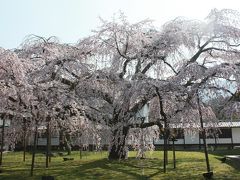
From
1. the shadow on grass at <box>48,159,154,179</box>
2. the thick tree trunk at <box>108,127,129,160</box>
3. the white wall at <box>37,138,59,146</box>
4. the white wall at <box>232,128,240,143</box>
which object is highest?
the white wall at <box>232,128,240,143</box>

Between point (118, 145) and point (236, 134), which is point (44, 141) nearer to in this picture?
point (236, 134)

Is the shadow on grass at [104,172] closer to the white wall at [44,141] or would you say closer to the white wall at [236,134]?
the white wall at [44,141]

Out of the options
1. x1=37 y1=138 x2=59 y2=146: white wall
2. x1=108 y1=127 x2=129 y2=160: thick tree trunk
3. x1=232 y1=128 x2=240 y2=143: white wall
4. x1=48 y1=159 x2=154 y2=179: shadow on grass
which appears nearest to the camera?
x1=48 y1=159 x2=154 y2=179: shadow on grass

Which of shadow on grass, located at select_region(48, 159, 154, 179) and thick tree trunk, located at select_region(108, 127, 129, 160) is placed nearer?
shadow on grass, located at select_region(48, 159, 154, 179)

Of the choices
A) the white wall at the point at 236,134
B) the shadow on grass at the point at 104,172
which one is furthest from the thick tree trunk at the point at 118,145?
the white wall at the point at 236,134

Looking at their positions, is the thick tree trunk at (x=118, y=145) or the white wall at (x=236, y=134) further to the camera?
the white wall at (x=236, y=134)

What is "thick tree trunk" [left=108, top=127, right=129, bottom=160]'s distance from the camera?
16.6m

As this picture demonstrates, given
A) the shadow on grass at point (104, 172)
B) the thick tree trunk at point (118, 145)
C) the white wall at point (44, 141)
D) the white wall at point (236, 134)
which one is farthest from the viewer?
the white wall at point (44, 141)

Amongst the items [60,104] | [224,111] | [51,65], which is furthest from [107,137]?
[224,111]

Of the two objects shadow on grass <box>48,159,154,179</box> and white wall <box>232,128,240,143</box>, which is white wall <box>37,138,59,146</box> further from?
shadow on grass <box>48,159,154,179</box>

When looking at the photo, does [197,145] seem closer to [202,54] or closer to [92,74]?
[202,54]

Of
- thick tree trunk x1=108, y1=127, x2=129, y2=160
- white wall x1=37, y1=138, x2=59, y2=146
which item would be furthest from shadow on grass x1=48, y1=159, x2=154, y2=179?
white wall x1=37, y1=138, x2=59, y2=146

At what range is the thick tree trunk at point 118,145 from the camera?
1663 cm

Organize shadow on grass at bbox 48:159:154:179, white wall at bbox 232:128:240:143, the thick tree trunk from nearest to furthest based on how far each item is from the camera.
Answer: shadow on grass at bbox 48:159:154:179 → the thick tree trunk → white wall at bbox 232:128:240:143
